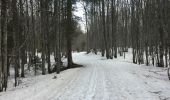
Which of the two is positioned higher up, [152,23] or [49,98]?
[152,23]

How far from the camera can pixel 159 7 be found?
957 inches

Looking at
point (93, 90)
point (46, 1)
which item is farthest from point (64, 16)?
point (93, 90)

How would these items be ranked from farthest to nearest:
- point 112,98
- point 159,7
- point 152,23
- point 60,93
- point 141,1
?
point 141,1, point 152,23, point 159,7, point 60,93, point 112,98

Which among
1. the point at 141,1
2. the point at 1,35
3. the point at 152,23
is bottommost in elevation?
the point at 1,35

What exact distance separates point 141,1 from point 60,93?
24153mm

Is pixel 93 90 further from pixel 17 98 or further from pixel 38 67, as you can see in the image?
pixel 38 67

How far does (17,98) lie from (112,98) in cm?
358

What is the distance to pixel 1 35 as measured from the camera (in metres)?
14.6

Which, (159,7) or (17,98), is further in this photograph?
(159,7)


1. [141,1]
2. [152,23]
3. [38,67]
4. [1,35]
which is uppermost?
[141,1]

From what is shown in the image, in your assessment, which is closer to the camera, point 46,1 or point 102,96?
point 102,96

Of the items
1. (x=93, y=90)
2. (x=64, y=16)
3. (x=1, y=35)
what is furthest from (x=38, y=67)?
(x=93, y=90)

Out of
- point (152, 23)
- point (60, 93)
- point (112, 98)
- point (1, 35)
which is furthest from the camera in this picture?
point (152, 23)

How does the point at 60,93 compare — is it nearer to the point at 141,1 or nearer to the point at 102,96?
the point at 102,96
